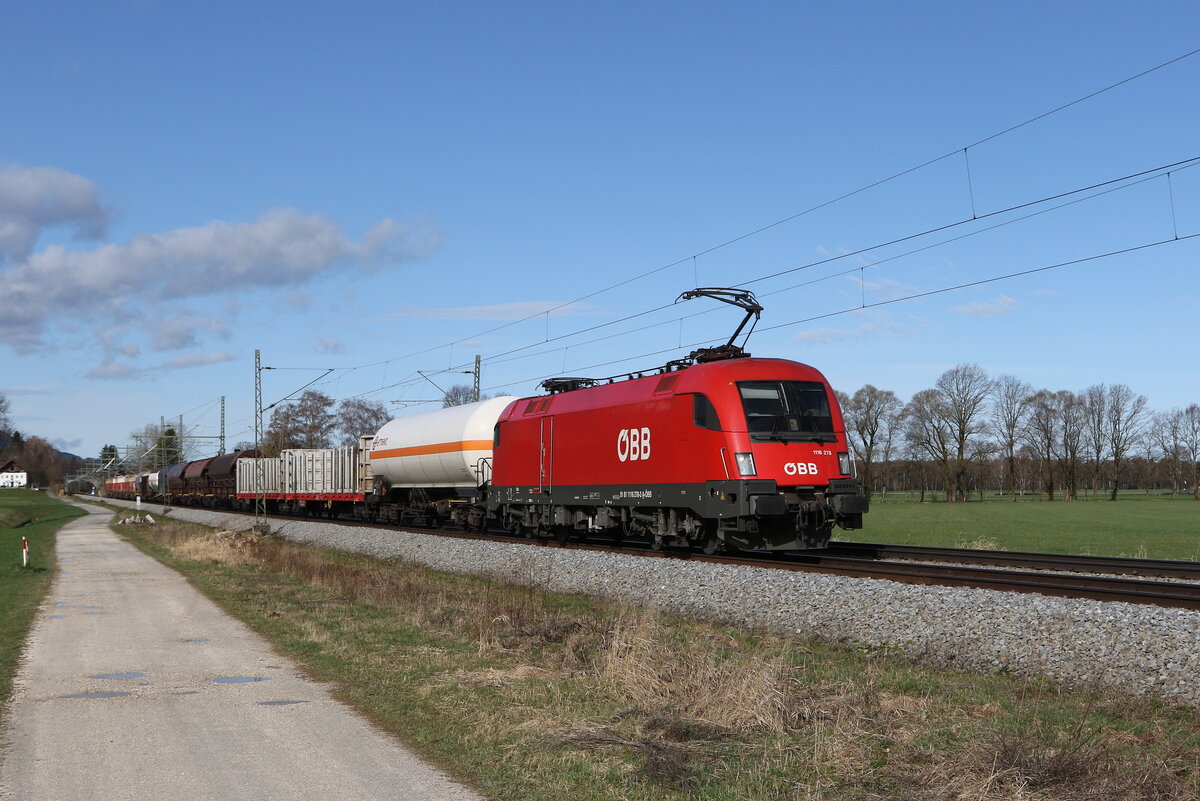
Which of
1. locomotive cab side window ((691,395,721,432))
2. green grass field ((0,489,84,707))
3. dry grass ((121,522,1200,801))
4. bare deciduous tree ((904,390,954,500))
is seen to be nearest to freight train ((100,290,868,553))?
locomotive cab side window ((691,395,721,432))

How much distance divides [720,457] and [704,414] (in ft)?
3.23

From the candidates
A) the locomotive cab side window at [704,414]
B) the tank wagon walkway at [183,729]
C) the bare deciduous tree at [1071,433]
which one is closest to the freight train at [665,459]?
the locomotive cab side window at [704,414]

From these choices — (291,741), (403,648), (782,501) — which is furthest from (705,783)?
(782,501)

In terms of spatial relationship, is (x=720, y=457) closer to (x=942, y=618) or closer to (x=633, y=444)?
(x=633, y=444)

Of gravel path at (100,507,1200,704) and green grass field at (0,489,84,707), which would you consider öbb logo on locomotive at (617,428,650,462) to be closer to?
gravel path at (100,507,1200,704)

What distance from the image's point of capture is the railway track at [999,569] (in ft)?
46.4

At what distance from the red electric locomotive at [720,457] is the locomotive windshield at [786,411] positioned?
0.08 ft

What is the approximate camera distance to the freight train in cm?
1925

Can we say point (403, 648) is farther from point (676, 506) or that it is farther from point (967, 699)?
point (676, 506)

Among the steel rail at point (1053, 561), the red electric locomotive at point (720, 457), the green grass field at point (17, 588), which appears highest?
the red electric locomotive at point (720, 457)

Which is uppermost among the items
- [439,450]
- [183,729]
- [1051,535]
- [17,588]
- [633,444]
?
[439,450]

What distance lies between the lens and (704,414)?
19.8 metres

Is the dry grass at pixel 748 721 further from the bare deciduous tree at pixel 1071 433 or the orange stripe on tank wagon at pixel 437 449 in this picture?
the bare deciduous tree at pixel 1071 433

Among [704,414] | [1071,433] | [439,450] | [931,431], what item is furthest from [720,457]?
[1071,433]
